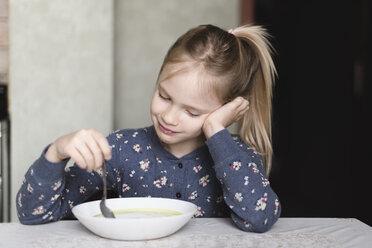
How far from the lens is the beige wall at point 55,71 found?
8.29ft

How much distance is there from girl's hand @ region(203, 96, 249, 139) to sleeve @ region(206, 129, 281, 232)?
0.10 feet

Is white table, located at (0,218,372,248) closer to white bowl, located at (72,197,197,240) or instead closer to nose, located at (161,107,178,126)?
white bowl, located at (72,197,197,240)

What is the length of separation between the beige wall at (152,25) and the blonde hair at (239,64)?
1415 mm

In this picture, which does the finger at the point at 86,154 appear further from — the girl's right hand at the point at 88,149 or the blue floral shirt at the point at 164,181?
the blue floral shirt at the point at 164,181

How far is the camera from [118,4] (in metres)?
2.80

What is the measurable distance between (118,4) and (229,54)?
1.64 meters

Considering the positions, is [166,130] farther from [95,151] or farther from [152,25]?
[152,25]

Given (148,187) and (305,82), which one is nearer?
(148,187)

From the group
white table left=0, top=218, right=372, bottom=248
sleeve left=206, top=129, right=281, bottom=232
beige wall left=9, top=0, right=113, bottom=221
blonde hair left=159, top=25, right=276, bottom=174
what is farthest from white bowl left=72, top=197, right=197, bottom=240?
beige wall left=9, top=0, right=113, bottom=221

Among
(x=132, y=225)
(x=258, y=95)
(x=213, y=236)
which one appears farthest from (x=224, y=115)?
(x=132, y=225)

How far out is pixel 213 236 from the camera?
3.35 ft

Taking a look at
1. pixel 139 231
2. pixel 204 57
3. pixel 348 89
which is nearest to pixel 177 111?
pixel 204 57

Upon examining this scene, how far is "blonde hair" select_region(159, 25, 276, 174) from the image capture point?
1300mm

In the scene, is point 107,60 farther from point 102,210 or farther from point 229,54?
point 102,210
